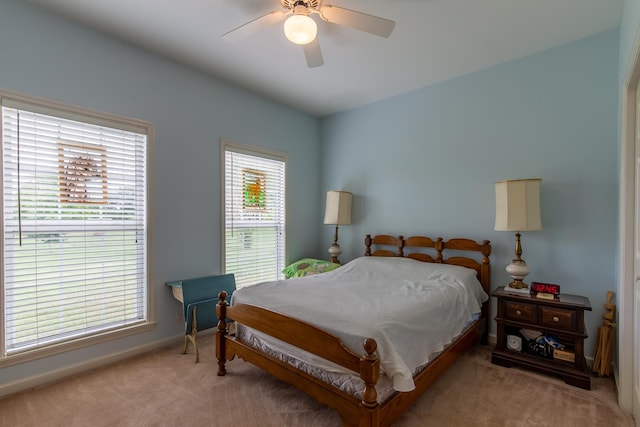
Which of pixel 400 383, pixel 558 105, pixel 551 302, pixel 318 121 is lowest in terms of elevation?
pixel 400 383

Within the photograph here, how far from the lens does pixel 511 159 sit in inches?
117

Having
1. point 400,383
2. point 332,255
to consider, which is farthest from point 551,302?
point 332,255

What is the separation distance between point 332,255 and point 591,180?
Result: 9.23 ft

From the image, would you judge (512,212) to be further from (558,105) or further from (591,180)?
(558,105)

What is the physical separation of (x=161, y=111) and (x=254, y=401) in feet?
8.69

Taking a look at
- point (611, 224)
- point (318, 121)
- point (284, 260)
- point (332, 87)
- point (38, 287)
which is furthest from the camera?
point (318, 121)

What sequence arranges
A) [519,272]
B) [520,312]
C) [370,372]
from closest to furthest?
[370,372] → [520,312] → [519,272]

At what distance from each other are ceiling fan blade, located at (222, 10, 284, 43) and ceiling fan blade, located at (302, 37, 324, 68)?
0.26m

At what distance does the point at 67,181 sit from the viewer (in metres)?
2.39

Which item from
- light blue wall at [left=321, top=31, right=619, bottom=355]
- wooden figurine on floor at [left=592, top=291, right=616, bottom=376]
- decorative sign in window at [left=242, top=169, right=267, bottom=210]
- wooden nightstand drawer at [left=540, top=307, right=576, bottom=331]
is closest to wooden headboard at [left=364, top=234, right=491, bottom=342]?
light blue wall at [left=321, top=31, right=619, bottom=355]

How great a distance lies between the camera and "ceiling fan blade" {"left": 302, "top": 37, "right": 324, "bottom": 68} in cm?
217

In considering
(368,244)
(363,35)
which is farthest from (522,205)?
(363,35)

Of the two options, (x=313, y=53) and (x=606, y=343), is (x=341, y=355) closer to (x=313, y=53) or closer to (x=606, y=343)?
(x=313, y=53)

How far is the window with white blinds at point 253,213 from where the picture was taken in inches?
139
